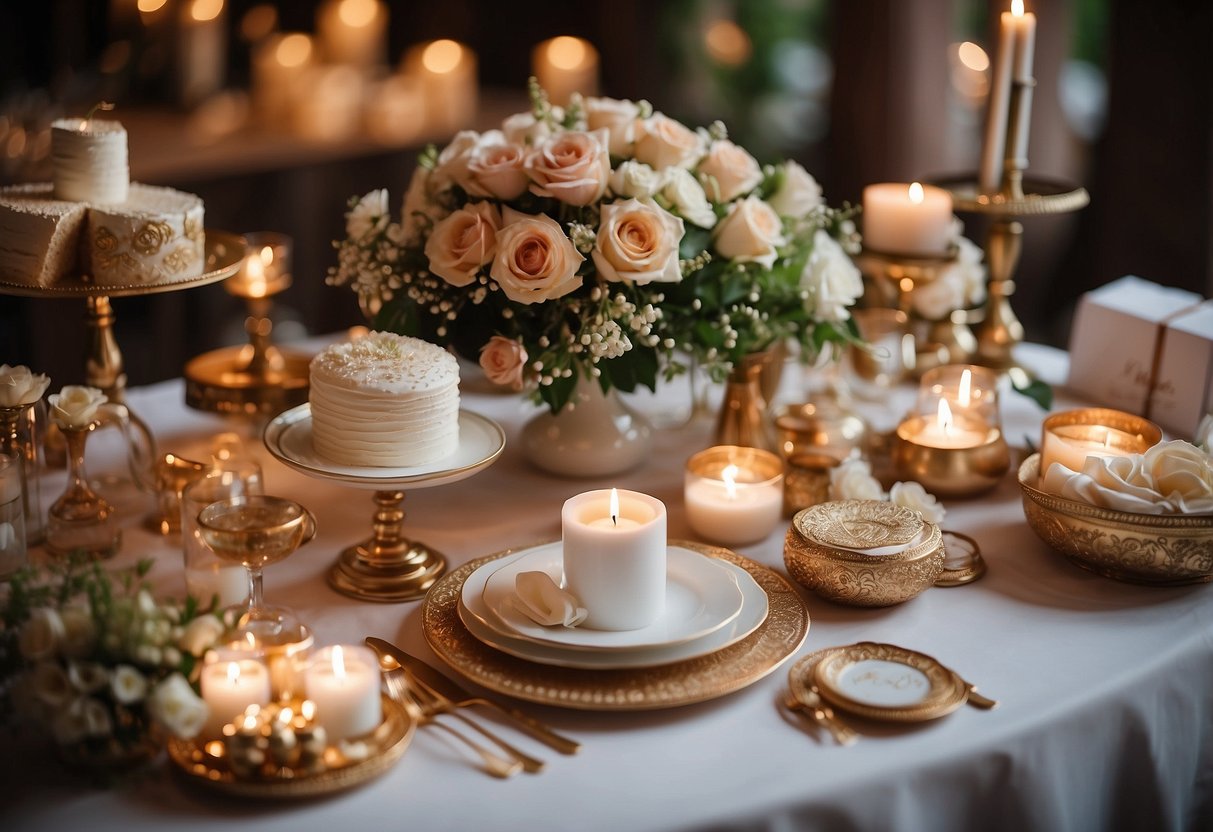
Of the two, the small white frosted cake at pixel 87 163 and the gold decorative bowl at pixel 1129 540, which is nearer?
the gold decorative bowl at pixel 1129 540

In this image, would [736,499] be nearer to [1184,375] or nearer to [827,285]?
[827,285]

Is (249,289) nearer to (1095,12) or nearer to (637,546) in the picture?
(637,546)

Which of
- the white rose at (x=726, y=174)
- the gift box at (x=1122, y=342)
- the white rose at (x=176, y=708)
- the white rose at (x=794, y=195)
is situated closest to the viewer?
the white rose at (x=176, y=708)

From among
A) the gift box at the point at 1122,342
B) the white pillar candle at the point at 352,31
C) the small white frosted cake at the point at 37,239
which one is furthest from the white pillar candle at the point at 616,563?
the white pillar candle at the point at 352,31

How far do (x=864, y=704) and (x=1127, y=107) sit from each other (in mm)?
3423

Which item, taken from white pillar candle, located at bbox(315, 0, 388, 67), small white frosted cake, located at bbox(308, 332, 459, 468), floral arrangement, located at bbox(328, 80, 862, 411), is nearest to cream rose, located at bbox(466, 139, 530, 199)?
floral arrangement, located at bbox(328, 80, 862, 411)

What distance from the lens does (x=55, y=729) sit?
112cm

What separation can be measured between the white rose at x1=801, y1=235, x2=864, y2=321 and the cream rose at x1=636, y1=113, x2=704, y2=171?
257mm

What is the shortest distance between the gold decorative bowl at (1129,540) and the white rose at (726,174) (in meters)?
0.59

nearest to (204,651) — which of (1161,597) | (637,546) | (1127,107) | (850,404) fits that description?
(637,546)

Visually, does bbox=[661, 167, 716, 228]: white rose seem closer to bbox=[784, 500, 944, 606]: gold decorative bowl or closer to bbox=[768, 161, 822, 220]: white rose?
bbox=[768, 161, 822, 220]: white rose

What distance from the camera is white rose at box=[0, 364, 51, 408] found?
5.13 ft

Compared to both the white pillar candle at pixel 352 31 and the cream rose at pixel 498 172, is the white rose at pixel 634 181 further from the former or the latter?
the white pillar candle at pixel 352 31

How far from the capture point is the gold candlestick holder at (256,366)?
1951mm
